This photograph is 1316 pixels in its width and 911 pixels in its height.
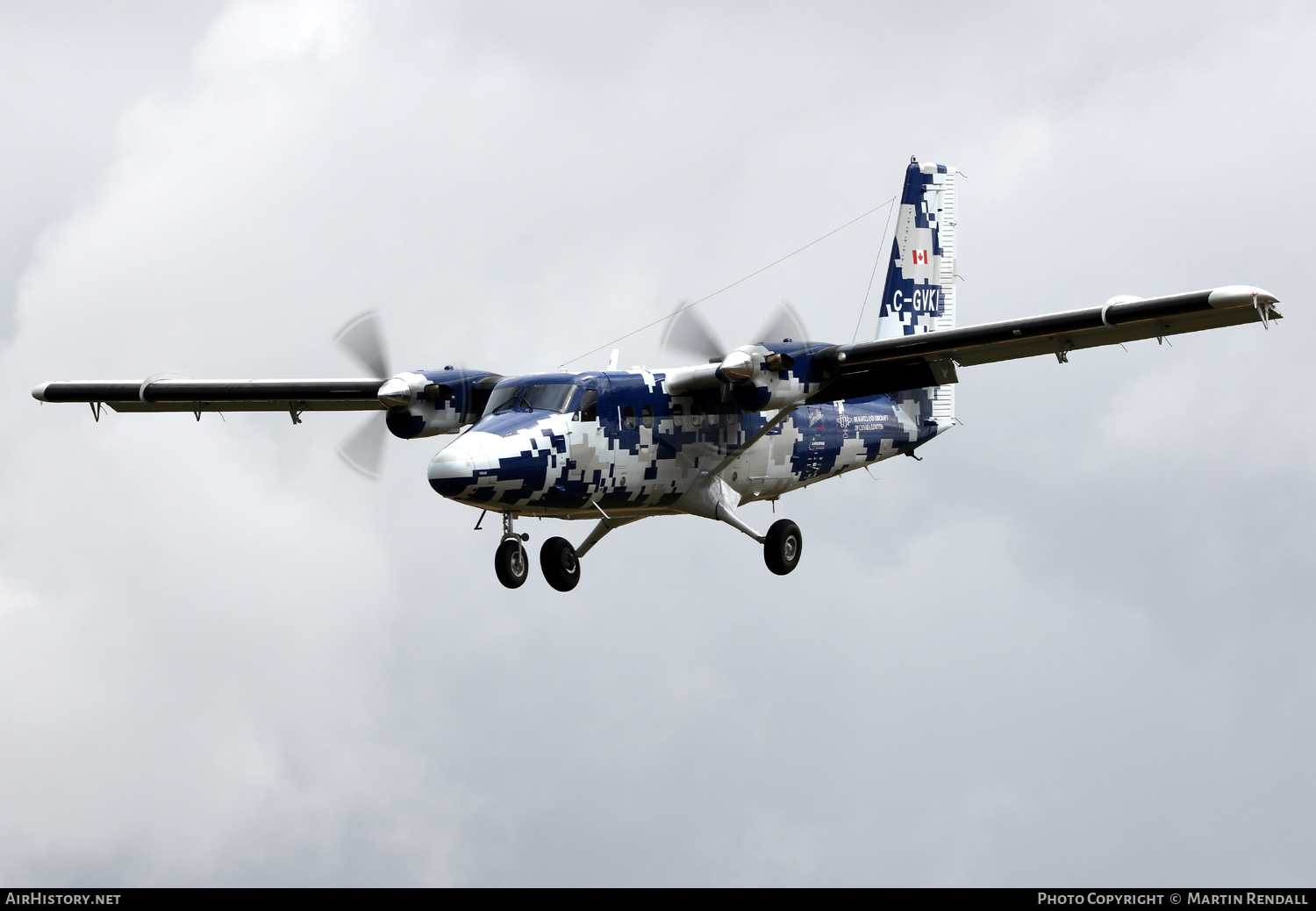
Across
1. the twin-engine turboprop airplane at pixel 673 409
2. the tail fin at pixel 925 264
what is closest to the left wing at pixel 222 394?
the twin-engine turboprop airplane at pixel 673 409

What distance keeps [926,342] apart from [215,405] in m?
12.0

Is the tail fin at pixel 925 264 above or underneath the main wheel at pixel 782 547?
above

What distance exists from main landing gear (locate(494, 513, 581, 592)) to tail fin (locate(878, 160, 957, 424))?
7.68m

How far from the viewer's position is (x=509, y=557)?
76.4 feet

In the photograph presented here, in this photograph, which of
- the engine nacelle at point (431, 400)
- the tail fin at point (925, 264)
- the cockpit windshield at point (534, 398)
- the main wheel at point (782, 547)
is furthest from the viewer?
the tail fin at point (925, 264)

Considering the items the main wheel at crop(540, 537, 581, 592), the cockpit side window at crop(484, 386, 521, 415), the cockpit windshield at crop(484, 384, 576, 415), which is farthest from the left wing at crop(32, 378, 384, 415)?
the main wheel at crop(540, 537, 581, 592)

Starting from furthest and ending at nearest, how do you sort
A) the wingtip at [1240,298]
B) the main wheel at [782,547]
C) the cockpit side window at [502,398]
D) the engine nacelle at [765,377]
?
1. the main wheel at [782,547]
2. the engine nacelle at [765,377]
3. the cockpit side window at [502,398]
4. the wingtip at [1240,298]

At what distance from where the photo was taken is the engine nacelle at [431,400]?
80.5 ft

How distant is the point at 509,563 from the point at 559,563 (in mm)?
1122

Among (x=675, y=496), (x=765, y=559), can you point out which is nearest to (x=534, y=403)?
(x=675, y=496)

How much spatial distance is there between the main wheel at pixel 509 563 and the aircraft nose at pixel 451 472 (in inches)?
81.9

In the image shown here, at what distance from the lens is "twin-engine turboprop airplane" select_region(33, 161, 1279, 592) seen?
2189 cm

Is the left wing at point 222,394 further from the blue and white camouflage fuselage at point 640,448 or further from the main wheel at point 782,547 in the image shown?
Answer: the main wheel at point 782,547

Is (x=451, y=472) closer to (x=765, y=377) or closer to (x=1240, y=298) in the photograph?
(x=765, y=377)
